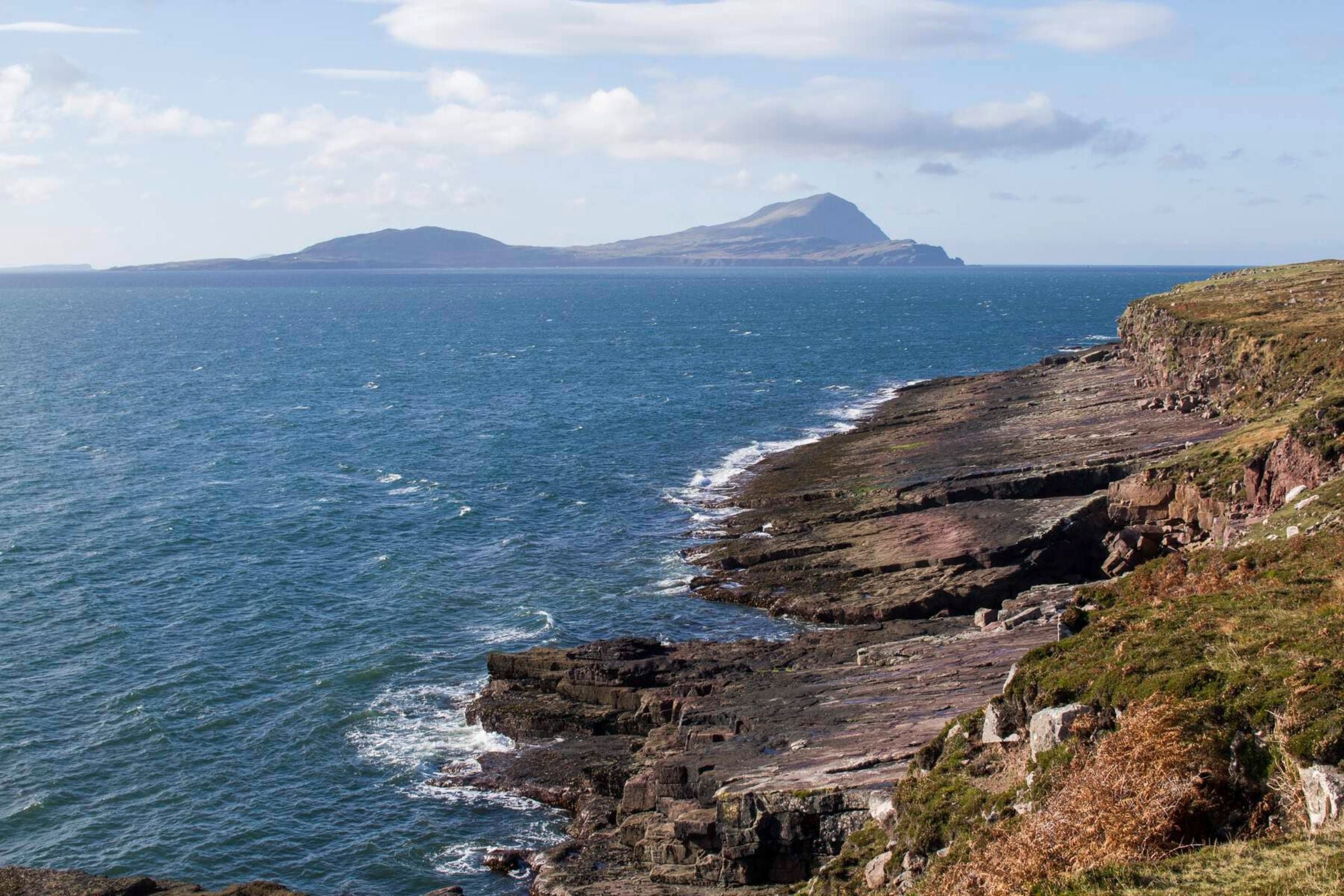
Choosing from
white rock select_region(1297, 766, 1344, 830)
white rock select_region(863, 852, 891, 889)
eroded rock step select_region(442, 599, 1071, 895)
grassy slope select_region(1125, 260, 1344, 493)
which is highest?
grassy slope select_region(1125, 260, 1344, 493)

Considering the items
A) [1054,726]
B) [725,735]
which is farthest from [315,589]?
[1054,726]

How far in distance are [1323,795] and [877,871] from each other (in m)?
9.67

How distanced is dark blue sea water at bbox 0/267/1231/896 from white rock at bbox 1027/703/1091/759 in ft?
60.4

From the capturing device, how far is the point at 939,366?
143 m

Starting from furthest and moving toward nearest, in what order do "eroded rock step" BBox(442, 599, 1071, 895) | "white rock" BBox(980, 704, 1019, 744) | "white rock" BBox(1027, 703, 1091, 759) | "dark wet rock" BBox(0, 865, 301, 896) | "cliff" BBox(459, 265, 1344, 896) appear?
"dark wet rock" BBox(0, 865, 301, 896), "eroded rock step" BBox(442, 599, 1071, 895), "white rock" BBox(980, 704, 1019, 744), "white rock" BBox(1027, 703, 1091, 759), "cliff" BBox(459, 265, 1344, 896)

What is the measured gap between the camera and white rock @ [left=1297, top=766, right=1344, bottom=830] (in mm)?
19078

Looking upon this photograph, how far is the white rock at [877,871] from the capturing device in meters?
25.3

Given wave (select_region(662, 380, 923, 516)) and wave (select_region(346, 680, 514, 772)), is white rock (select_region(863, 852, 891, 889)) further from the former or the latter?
wave (select_region(662, 380, 923, 516))

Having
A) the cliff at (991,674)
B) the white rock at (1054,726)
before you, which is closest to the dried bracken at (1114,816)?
the cliff at (991,674)

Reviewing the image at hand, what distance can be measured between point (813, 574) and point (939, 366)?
3526 inches

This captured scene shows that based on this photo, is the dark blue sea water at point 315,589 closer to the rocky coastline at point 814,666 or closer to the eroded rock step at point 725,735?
the eroded rock step at point 725,735

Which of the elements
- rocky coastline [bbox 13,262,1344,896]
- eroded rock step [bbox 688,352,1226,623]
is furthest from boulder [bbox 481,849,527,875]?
eroded rock step [bbox 688,352,1226,623]

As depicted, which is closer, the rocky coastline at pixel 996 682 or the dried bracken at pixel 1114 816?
the dried bracken at pixel 1114 816

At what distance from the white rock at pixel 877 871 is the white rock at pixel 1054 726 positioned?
409 cm
